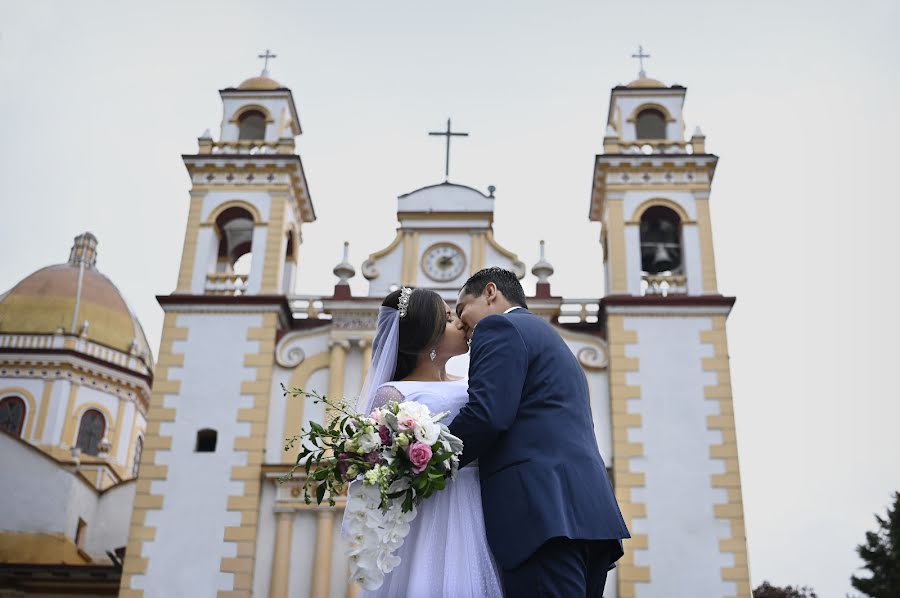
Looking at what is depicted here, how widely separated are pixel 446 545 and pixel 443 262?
1278cm

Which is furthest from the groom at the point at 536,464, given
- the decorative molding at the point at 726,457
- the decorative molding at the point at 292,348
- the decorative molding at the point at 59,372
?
the decorative molding at the point at 59,372

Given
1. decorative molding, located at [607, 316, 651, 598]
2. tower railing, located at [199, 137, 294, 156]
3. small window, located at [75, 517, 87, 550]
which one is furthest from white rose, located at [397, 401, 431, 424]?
small window, located at [75, 517, 87, 550]

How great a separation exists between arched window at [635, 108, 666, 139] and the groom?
1501 cm

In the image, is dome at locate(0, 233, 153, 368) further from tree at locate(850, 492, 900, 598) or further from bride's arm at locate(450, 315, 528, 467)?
bride's arm at locate(450, 315, 528, 467)

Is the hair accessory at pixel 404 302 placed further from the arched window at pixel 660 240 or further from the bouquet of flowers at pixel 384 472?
the arched window at pixel 660 240

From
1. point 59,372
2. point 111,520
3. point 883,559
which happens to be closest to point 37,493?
point 111,520

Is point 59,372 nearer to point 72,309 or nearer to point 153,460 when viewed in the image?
point 72,309

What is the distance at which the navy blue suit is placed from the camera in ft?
13.9

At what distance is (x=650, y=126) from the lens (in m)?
19.2

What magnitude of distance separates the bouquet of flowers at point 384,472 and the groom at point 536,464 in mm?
133

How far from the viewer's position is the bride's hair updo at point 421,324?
507 centimetres

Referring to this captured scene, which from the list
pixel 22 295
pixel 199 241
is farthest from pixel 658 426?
pixel 22 295

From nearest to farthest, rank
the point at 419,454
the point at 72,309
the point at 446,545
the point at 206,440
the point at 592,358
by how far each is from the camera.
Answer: the point at 419,454
the point at 446,545
the point at 206,440
the point at 592,358
the point at 72,309

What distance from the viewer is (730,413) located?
15.4m
